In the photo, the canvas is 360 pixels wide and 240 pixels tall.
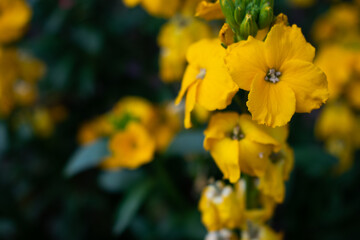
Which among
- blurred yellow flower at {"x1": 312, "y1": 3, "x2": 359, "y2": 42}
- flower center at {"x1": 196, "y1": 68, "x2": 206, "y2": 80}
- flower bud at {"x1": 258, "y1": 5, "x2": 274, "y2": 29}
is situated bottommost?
blurred yellow flower at {"x1": 312, "y1": 3, "x2": 359, "y2": 42}

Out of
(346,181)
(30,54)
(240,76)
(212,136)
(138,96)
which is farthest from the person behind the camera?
(138,96)

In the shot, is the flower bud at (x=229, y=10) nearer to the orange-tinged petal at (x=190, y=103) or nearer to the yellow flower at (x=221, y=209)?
the orange-tinged petal at (x=190, y=103)

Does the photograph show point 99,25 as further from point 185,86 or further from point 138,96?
point 185,86

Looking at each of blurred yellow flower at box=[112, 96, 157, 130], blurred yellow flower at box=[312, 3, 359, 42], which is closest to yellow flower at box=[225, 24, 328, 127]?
blurred yellow flower at box=[112, 96, 157, 130]

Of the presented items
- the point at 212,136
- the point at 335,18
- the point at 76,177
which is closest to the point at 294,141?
the point at 335,18

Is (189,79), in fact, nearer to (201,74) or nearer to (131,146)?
(201,74)

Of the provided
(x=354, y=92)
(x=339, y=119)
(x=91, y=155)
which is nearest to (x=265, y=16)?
(x=91, y=155)

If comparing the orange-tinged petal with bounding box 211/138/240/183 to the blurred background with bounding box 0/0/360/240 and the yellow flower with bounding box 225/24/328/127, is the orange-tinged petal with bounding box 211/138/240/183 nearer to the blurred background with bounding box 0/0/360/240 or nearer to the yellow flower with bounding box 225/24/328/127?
the yellow flower with bounding box 225/24/328/127
